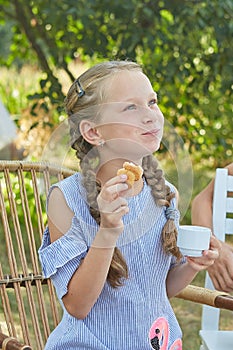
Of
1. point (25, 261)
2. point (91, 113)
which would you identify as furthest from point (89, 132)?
point (25, 261)

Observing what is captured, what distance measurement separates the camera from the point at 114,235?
1509mm

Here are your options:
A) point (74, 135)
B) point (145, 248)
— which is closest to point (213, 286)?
point (145, 248)

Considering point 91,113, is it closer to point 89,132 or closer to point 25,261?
point 89,132

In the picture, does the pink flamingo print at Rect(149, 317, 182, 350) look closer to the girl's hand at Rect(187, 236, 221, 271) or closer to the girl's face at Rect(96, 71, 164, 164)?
the girl's hand at Rect(187, 236, 221, 271)

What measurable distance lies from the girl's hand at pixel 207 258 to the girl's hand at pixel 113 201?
9.4 inches

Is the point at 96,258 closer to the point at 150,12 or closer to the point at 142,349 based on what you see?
the point at 142,349

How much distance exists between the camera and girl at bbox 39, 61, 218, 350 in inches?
62.2

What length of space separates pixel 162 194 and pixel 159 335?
326 mm

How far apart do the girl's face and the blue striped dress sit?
147 mm

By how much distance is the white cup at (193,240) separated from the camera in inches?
61.1

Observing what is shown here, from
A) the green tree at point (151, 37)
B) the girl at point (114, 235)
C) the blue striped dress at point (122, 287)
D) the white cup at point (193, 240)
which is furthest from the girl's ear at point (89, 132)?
the green tree at point (151, 37)

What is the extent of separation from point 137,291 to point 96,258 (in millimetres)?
205

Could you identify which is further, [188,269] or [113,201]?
[188,269]

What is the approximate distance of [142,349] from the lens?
1.71 meters
